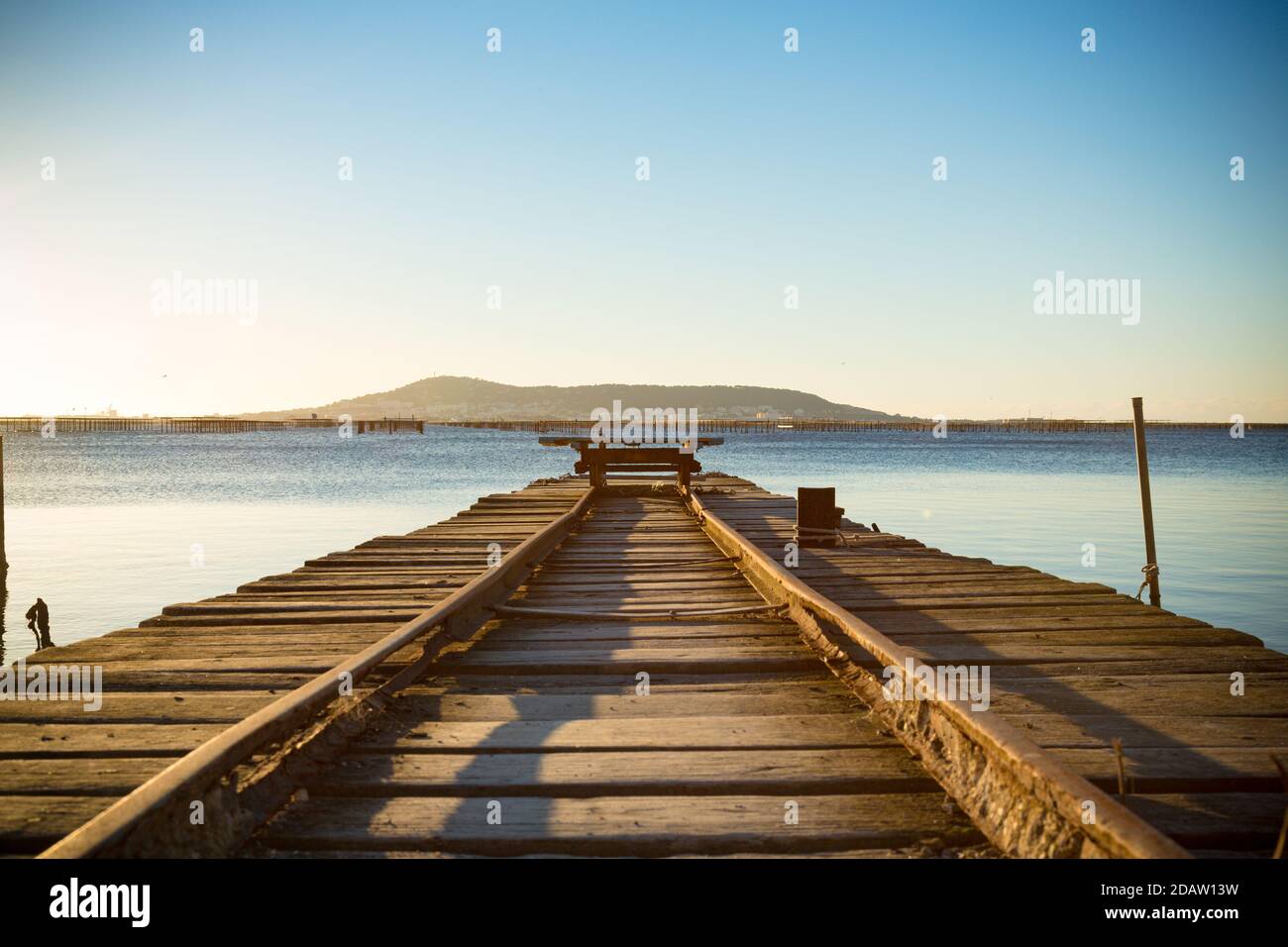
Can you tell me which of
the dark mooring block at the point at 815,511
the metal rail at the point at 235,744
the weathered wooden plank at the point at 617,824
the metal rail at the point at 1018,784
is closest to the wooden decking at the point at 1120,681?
the metal rail at the point at 1018,784

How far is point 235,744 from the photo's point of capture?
2691 mm

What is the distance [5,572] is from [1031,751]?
65.5ft

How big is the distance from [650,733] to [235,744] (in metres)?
1.60

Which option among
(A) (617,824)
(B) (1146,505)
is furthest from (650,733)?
(B) (1146,505)

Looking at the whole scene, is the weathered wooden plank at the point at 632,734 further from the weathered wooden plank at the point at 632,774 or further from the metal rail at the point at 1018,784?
the metal rail at the point at 1018,784

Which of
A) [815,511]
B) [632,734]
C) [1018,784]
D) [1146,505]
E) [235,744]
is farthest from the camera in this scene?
[1146,505]

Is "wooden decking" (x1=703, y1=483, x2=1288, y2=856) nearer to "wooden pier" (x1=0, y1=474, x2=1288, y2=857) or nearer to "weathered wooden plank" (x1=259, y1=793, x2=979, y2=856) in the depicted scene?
"wooden pier" (x1=0, y1=474, x2=1288, y2=857)

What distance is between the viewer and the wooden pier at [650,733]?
2.60m

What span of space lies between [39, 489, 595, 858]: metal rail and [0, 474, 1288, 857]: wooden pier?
0.01m

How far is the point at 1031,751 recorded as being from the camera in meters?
2.53

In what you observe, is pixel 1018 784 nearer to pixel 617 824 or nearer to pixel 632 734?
pixel 617 824

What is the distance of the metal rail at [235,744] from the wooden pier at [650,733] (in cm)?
1
